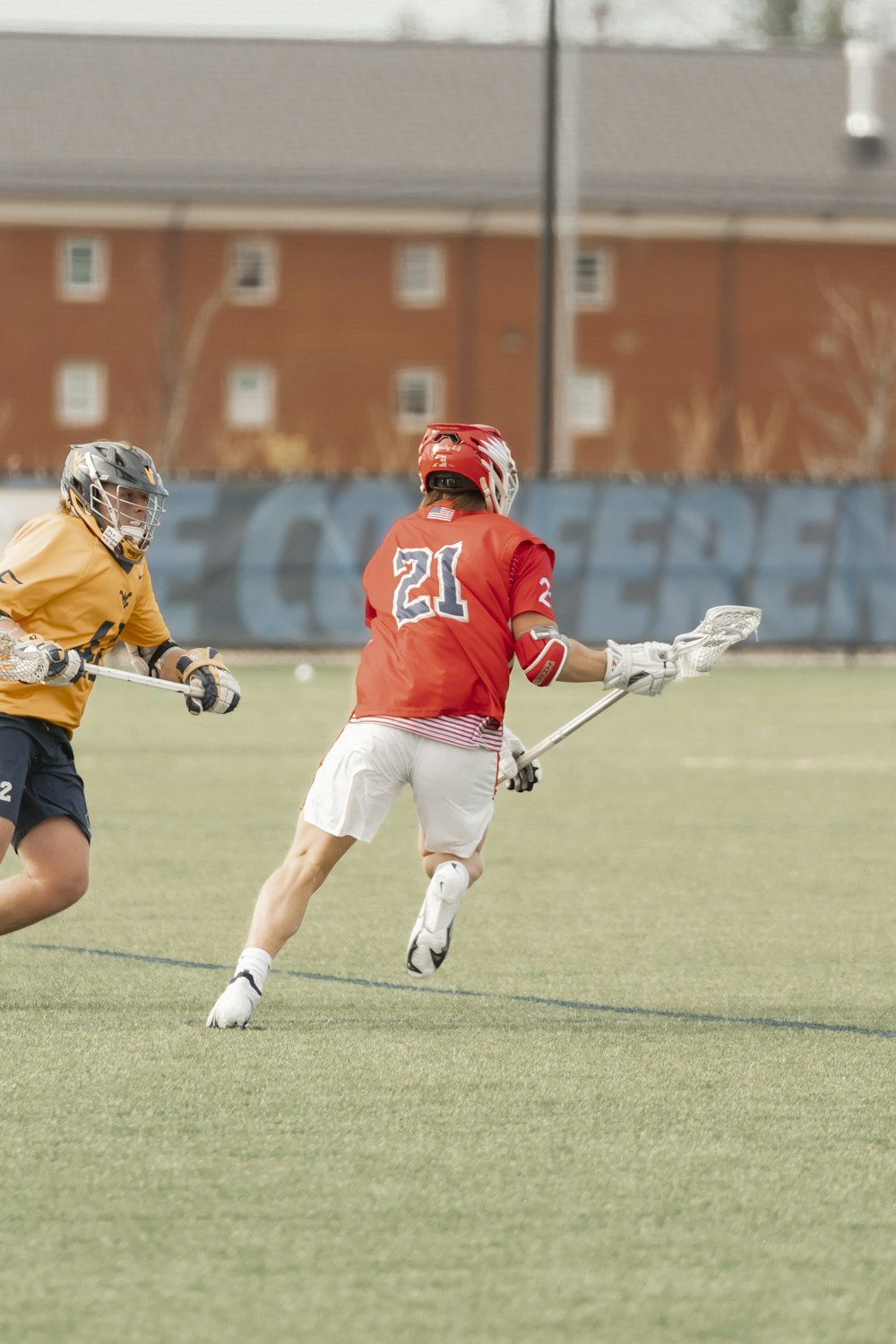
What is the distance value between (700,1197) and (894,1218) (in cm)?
42

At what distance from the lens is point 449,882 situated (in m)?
6.46

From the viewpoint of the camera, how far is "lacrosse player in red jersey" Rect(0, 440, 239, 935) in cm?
670

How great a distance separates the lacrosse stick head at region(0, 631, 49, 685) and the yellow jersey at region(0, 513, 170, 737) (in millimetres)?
125


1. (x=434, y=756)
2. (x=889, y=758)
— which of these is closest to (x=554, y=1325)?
(x=434, y=756)

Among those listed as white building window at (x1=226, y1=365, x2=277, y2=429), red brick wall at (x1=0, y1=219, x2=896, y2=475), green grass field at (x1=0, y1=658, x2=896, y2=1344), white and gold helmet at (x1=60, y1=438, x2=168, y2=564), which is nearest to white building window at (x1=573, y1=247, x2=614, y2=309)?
red brick wall at (x1=0, y1=219, x2=896, y2=475)

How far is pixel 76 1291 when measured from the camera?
13.4 feet

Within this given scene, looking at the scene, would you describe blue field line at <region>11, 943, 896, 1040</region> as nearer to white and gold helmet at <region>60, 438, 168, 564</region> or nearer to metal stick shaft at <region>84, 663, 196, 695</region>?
metal stick shaft at <region>84, 663, 196, 695</region>

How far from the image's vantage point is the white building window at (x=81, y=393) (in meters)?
52.8

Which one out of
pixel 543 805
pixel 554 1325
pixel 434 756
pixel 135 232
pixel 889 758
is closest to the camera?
pixel 554 1325

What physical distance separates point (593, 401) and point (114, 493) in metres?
47.5

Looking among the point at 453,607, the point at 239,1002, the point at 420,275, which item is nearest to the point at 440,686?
the point at 453,607

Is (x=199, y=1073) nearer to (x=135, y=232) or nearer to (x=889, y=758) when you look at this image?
(x=889, y=758)

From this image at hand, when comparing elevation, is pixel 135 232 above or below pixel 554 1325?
below

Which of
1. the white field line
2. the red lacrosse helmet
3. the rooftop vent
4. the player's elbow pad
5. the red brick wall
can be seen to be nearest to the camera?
the player's elbow pad
